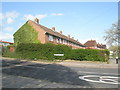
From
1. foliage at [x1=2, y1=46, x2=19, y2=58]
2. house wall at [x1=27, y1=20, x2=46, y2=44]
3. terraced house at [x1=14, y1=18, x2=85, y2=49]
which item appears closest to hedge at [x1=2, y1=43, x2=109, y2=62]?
foliage at [x1=2, y1=46, x2=19, y2=58]

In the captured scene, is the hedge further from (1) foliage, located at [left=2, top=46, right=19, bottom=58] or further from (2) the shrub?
(1) foliage, located at [left=2, top=46, right=19, bottom=58]

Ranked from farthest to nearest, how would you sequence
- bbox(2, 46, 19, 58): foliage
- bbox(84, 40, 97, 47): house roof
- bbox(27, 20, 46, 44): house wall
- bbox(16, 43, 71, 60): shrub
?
bbox(84, 40, 97, 47): house roof
bbox(27, 20, 46, 44): house wall
bbox(2, 46, 19, 58): foliage
bbox(16, 43, 71, 60): shrub

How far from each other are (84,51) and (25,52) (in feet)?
37.8

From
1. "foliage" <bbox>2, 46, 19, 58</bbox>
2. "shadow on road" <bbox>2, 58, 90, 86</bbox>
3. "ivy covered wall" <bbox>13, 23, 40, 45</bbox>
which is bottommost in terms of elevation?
"shadow on road" <bbox>2, 58, 90, 86</bbox>

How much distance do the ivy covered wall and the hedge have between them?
5.45m

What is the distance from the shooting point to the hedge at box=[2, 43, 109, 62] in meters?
20.0

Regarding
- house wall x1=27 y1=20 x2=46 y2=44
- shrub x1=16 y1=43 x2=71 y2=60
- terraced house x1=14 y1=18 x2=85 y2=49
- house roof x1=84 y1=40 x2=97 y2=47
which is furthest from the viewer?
house roof x1=84 y1=40 x2=97 y2=47

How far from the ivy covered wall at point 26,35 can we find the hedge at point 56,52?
5.45m

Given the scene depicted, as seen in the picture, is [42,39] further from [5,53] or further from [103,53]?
[103,53]

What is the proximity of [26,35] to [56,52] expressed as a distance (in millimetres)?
11597

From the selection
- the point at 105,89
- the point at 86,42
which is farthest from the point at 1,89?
the point at 86,42

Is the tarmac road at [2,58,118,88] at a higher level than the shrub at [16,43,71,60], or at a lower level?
lower

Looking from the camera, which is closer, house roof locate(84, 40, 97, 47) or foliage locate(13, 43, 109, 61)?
foliage locate(13, 43, 109, 61)

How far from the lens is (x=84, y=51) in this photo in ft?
67.2
